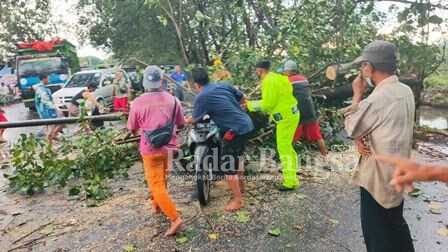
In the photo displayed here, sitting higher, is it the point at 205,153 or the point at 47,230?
the point at 205,153

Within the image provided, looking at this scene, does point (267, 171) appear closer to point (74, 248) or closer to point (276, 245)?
point (276, 245)

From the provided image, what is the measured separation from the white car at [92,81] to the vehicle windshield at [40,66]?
330 cm

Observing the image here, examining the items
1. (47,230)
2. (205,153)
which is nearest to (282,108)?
(205,153)

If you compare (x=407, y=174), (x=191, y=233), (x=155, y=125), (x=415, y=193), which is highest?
(x=407, y=174)

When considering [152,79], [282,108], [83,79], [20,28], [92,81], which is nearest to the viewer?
[152,79]

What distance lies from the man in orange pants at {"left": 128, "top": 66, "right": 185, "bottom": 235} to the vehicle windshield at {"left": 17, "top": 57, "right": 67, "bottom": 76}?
14248 mm

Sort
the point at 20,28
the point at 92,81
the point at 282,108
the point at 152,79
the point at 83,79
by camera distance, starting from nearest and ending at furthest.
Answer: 1. the point at 152,79
2. the point at 282,108
3. the point at 92,81
4. the point at 83,79
5. the point at 20,28

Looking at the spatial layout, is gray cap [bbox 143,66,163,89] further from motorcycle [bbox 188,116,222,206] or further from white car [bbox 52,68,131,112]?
white car [bbox 52,68,131,112]

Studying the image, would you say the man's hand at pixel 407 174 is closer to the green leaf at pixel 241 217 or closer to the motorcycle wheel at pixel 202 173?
the green leaf at pixel 241 217

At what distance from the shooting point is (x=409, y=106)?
2438 mm

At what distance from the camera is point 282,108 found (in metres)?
4.56

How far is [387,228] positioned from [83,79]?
42.2 feet

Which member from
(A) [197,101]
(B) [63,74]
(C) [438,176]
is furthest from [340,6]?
(B) [63,74]

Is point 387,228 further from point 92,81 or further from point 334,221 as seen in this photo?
A: point 92,81
